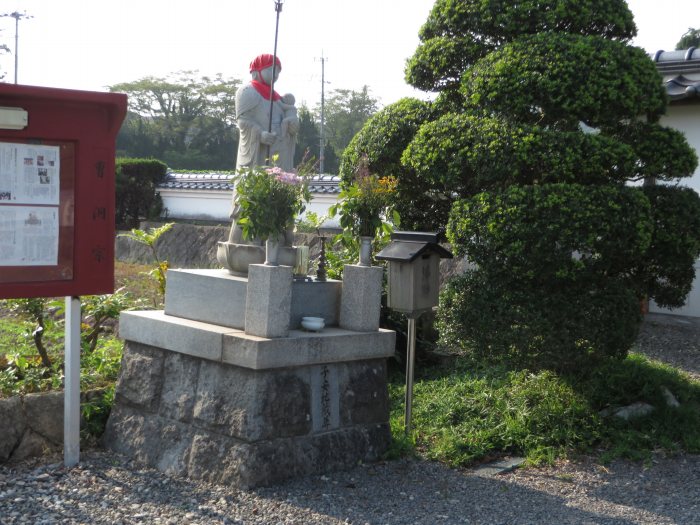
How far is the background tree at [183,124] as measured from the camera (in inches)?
1486

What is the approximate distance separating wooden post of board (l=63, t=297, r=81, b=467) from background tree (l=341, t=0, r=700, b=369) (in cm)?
302

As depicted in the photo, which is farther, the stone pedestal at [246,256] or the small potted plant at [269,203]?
the stone pedestal at [246,256]

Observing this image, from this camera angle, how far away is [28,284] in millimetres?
5133

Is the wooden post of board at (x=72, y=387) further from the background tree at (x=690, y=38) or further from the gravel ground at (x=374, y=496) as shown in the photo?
the background tree at (x=690, y=38)

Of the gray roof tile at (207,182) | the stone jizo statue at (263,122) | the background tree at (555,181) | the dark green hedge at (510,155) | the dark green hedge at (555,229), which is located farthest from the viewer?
the gray roof tile at (207,182)

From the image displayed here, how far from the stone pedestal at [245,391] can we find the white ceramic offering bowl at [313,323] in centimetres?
5

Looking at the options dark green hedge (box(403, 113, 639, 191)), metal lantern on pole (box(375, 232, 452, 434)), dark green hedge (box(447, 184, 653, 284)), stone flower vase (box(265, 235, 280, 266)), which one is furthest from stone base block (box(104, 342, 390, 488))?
dark green hedge (box(403, 113, 639, 191))

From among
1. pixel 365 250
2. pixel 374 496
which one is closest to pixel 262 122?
pixel 365 250

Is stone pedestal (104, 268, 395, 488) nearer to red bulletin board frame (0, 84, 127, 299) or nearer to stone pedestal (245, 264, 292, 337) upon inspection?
stone pedestal (245, 264, 292, 337)

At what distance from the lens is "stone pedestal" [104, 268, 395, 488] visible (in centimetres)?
523

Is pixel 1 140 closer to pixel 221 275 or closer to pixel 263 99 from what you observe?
pixel 221 275

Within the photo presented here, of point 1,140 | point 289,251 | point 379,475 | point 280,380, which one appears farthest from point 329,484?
point 1,140

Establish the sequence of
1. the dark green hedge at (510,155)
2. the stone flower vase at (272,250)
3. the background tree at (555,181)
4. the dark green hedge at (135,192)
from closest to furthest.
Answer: the stone flower vase at (272,250) → the background tree at (555,181) → the dark green hedge at (510,155) → the dark green hedge at (135,192)

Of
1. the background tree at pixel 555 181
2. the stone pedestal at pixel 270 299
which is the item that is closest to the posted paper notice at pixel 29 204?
the stone pedestal at pixel 270 299
